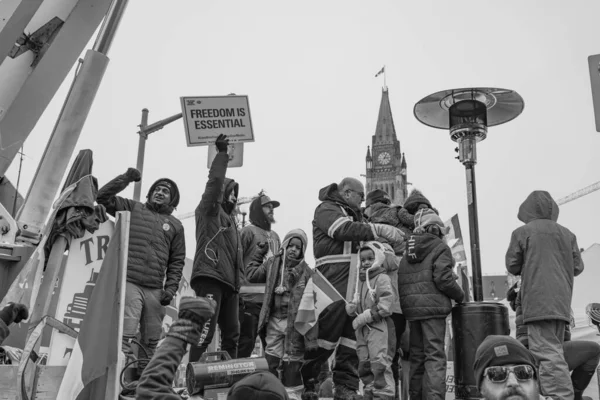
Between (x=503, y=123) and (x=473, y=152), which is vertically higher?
(x=503, y=123)

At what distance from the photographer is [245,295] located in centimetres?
737

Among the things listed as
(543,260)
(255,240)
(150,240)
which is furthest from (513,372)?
(255,240)

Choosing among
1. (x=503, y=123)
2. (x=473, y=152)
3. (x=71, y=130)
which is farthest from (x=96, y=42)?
(x=503, y=123)

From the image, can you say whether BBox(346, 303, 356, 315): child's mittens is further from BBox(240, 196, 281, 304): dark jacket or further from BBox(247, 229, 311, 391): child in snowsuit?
BBox(240, 196, 281, 304): dark jacket

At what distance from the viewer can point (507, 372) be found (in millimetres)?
3082

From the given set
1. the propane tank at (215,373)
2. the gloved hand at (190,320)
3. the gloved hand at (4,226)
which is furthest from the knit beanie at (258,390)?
the gloved hand at (4,226)

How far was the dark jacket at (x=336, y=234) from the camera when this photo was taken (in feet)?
19.4

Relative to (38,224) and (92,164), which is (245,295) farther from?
(38,224)

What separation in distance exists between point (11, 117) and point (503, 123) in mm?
5420

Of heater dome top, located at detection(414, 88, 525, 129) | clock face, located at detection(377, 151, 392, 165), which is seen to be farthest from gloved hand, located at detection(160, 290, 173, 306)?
clock face, located at detection(377, 151, 392, 165)

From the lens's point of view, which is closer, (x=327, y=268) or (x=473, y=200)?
(x=327, y=268)

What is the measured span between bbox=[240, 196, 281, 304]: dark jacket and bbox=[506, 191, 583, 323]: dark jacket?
2801 mm

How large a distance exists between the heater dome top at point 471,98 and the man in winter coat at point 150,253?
3059 millimetres

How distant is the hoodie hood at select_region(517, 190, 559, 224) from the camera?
570cm
